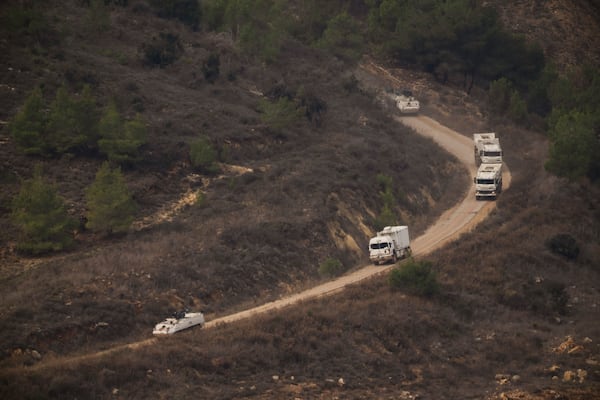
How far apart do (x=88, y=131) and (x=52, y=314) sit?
79.3 ft

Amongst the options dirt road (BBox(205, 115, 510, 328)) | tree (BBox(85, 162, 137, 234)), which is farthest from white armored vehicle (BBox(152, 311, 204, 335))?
tree (BBox(85, 162, 137, 234))

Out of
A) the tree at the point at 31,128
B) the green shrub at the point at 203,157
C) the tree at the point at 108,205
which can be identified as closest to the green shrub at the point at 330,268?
the tree at the point at 108,205

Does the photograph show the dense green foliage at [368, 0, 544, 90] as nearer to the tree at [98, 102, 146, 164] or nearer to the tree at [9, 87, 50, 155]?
the tree at [98, 102, 146, 164]

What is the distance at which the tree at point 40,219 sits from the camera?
1939 inches

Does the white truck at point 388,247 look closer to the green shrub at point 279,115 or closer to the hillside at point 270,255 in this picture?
the hillside at point 270,255

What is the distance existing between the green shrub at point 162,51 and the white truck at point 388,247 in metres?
34.4

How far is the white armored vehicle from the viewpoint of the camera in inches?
1560

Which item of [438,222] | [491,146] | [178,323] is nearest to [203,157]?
[438,222]

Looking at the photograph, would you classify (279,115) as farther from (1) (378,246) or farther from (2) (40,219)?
(2) (40,219)

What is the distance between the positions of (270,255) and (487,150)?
99.9 feet

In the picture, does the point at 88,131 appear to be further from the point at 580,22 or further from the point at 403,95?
the point at 580,22

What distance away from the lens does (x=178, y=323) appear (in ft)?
131

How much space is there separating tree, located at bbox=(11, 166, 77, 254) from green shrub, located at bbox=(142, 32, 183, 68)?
3262 cm

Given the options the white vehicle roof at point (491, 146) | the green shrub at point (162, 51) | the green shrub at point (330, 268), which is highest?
the green shrub at point (162, 51)
